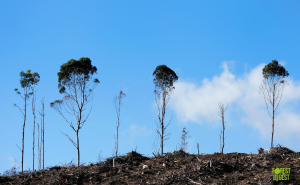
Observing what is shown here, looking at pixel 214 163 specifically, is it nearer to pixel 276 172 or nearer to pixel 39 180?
pixel 276 172

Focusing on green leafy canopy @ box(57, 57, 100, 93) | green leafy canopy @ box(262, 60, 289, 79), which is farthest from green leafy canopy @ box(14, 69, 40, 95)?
green leafy canopy @ box(262, 60, 289, 79)

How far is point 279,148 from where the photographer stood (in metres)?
12.0

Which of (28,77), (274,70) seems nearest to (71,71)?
(28,77)

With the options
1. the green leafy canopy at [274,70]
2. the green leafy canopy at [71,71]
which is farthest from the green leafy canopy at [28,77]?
the green leafy canopy at [274,70]

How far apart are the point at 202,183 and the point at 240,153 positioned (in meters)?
4.29

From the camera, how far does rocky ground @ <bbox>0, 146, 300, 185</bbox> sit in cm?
959

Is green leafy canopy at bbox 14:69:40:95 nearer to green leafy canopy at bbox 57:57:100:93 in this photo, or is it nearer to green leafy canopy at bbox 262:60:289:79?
green leafy canopy at bbox 57:57:100:93

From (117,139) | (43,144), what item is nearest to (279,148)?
(117,139)

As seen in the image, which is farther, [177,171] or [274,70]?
[274,70]

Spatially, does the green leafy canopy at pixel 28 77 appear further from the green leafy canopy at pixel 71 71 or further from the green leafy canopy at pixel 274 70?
the green leafy canopy at pixel 274 70

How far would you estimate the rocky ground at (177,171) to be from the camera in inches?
377

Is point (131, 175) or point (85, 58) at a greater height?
point (85, 58)

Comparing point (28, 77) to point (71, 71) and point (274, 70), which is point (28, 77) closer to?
point (71, 71)

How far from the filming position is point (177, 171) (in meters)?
10.4
